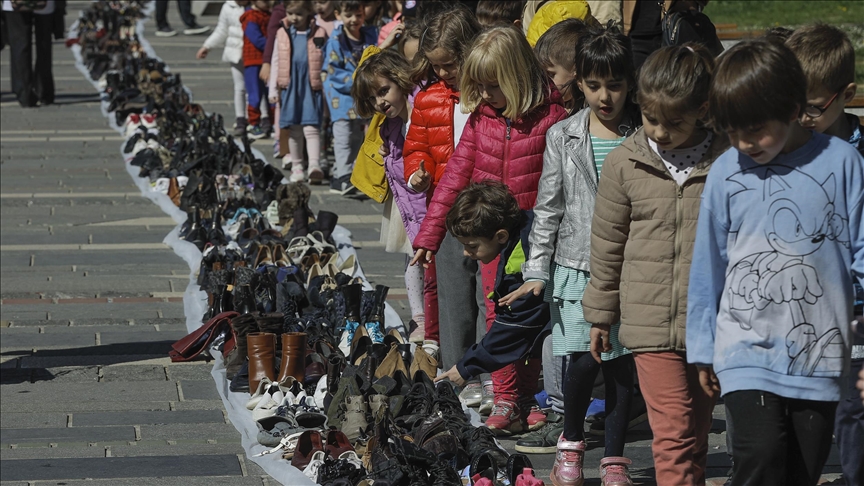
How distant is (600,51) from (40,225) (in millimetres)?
7032

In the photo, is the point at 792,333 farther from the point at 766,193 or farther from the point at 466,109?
the point at 466,109

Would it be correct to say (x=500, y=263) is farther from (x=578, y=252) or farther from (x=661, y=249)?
(x=661, y=249)

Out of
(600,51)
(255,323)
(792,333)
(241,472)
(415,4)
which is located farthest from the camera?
(415,4)

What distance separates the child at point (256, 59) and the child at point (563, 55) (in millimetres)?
7737

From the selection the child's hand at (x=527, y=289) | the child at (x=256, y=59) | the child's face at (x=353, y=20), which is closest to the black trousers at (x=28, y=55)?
Answer: the child at (x=256, y=59)

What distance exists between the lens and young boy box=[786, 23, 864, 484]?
402cm

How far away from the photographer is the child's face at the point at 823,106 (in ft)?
13.3

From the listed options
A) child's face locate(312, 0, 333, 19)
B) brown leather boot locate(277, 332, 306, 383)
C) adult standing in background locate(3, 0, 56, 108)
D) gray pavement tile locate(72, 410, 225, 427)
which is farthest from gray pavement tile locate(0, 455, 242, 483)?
adult standing in background locate(3, 0, 56, 108)

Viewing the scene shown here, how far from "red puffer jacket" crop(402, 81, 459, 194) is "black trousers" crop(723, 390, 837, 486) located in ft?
8.88

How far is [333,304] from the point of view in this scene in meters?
6.65

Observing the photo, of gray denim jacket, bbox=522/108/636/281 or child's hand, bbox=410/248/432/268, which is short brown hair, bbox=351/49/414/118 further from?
gray denim jacket, bbox=522/108/636/281

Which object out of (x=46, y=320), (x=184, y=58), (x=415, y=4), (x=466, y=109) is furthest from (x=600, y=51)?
(x=184, y=58)

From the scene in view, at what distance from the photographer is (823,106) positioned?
4.07 m

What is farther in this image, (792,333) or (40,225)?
(40,225)
